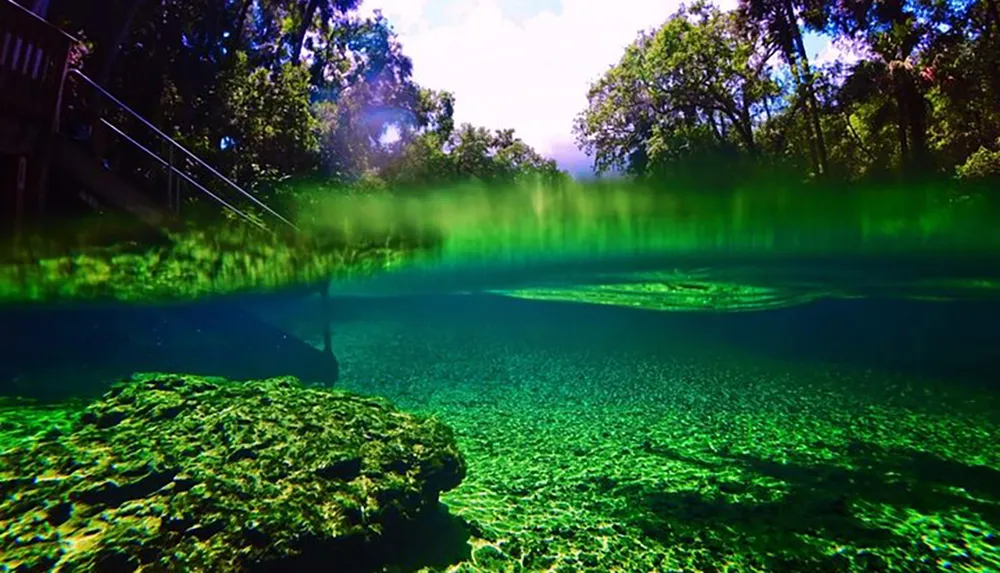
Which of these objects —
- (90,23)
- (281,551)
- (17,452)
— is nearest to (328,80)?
(90,23)

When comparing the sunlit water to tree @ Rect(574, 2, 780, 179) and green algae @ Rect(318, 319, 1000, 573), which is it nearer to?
green algae @ Rect(318, 319, 1000, 573)

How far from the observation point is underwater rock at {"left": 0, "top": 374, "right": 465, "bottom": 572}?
314cm

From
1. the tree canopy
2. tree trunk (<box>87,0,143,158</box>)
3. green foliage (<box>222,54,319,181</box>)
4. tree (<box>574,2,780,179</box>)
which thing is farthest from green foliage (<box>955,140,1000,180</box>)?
tree trunk (<box>87,0,143,158</box>)

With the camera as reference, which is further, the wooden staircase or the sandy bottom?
the wooden staircase

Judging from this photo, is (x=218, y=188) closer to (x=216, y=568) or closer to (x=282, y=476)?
(x=282, y=476)

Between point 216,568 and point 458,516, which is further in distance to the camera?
point 458,516

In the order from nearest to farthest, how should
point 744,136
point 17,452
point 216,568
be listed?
point 216,568
point 17,452
point 744,136

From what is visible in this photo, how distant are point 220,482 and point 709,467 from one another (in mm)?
5170

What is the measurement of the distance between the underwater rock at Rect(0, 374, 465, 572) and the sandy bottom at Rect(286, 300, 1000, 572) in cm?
85

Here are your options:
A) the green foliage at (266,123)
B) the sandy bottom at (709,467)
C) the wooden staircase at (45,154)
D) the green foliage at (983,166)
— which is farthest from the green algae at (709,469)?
the green foliage at (266,123)

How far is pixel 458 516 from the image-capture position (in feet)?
15.1

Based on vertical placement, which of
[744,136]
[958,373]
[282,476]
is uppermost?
[744,136]

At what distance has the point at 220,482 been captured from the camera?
11.5 ft

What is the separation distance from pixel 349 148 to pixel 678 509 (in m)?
31.1
